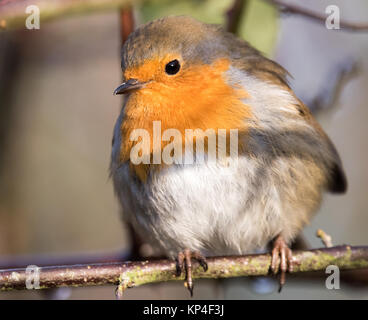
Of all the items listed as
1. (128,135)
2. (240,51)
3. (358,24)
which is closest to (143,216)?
(128,135)

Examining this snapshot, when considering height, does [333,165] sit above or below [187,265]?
above

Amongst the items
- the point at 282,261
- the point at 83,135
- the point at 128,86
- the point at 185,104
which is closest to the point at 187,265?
the point at 282,261

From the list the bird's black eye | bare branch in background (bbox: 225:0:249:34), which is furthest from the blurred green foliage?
the bird's black eye

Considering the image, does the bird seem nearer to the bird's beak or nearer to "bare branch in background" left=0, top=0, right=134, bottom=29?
the bird's beak

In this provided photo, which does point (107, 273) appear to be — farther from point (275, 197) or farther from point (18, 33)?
point (18, 33)

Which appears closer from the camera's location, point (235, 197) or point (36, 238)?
point (235, 197)

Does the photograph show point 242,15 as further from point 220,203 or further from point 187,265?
point 187,265

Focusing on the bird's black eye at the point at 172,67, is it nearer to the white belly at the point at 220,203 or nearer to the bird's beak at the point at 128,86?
the bird's beak at the point at 128,86
